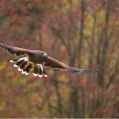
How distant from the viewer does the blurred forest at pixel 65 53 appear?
62.3 ft

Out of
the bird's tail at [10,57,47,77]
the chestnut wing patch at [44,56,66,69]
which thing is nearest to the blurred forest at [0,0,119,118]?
the bird's tail at [10,57,47,77]

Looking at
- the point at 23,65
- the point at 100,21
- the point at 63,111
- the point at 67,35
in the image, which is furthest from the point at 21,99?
the point at 23,65

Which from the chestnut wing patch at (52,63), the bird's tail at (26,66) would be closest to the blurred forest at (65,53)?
the bird's tail at (26,66)

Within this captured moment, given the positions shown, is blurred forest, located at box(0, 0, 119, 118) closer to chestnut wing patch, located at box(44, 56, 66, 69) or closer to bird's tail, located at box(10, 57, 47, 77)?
bird's tail, located at box(10, 57, 47, 77)

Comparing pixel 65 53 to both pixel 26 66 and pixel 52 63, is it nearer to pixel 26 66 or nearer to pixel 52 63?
pixel 26 66

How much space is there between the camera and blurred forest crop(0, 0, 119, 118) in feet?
62.3

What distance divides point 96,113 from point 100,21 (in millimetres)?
3363

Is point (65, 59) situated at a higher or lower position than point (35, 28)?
lower

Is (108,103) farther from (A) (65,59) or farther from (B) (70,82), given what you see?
(A) (65,59)

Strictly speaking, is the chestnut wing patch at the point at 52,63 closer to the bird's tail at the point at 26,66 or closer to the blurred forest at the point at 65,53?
the bird's tail at the point at 26,66

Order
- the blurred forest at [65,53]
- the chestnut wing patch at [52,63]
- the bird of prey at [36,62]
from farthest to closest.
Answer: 1. the blurred forest at [65,53]
2. the chestnut wing patch at [52,63]
3. the bird of prey at [36,62]

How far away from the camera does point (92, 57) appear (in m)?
20.2

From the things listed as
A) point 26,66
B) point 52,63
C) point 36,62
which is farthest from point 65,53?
point 36,62

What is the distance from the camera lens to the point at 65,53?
22078 mm
